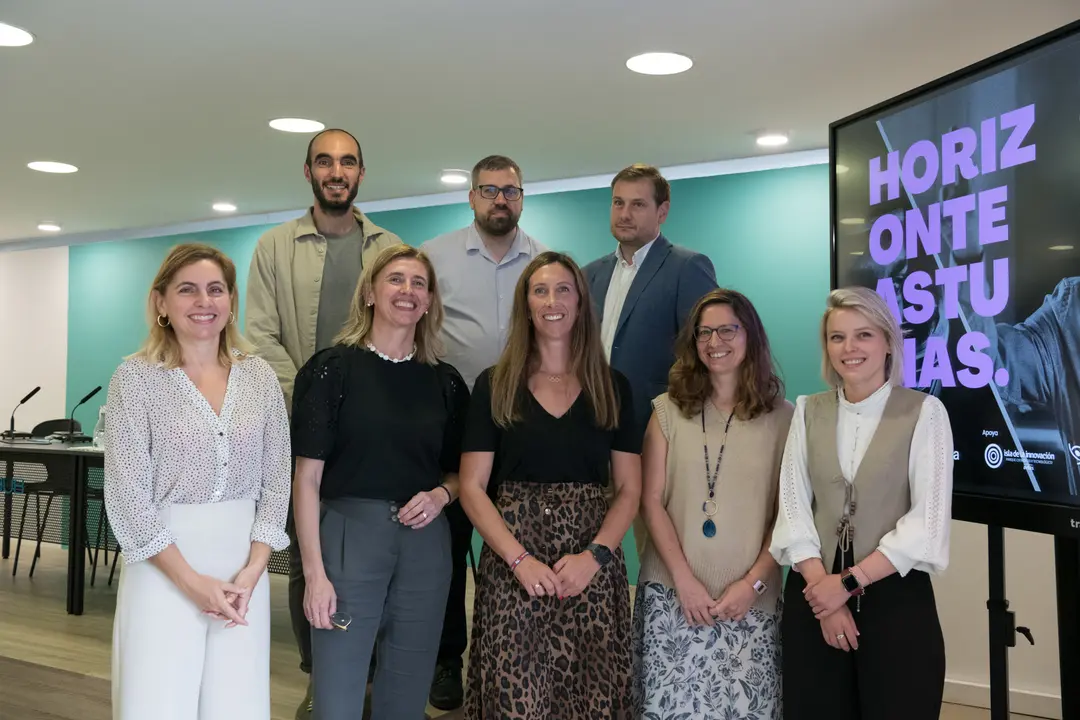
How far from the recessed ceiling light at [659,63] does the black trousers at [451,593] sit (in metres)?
1.91

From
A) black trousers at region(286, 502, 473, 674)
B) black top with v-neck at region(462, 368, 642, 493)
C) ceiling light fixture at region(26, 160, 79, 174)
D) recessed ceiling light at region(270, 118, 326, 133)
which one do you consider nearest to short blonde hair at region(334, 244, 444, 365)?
black top with v-neck at region(462, 368, 642, 493)

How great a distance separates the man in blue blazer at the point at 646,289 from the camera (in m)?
3.12

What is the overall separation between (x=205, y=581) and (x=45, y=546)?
675cm

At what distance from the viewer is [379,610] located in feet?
7.77

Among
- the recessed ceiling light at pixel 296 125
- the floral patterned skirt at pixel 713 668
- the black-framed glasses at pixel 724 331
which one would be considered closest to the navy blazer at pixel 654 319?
the black-framed glasses at pixel 724 331

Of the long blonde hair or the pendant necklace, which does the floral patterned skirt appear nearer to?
the pendant necklace

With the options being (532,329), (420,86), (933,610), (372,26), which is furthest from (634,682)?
(420,86)

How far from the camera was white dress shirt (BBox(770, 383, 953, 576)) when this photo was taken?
86.5 inches

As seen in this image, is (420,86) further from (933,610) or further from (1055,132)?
(933,610)

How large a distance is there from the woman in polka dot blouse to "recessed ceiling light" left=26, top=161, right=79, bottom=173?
3.99 metres

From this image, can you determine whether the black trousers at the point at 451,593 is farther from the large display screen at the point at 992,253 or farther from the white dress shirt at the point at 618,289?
the large display screen at the point at 992,253

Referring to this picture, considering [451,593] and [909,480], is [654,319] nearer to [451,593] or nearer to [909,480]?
[909,480]

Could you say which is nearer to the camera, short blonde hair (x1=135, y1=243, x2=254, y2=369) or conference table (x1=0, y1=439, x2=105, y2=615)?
short blonde hair (x1=135, y1=243, x2=254, y2=369)

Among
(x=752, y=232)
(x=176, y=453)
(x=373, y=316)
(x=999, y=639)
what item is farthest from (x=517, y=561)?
(x=752, y=232)
